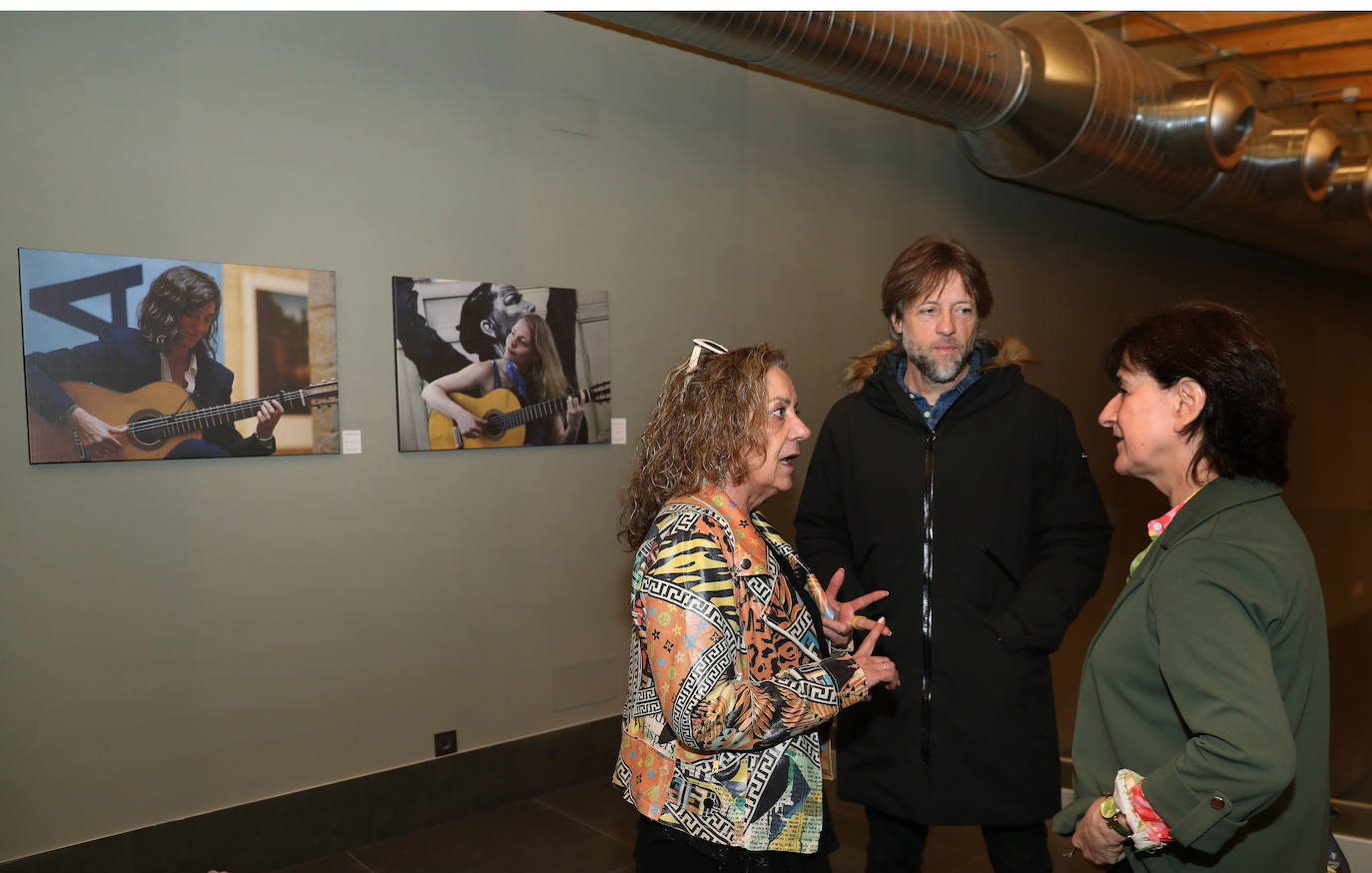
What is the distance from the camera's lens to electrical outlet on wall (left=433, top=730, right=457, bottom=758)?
12.0 feet

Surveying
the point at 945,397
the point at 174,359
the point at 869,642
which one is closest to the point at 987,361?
the point at 945,397

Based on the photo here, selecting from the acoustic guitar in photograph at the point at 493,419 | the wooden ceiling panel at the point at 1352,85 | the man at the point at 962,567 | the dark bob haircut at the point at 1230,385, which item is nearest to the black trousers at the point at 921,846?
the man at the point at 962,567

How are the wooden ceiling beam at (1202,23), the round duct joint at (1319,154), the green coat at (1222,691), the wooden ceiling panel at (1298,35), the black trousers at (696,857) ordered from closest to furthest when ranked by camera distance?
the green coat at (1222,691)
the black trousers at (696,857)
the wooden ceiling beam at (1202,23)
the wooden ceiling panel at (1298,35)
the round duct joint at (1319,154)

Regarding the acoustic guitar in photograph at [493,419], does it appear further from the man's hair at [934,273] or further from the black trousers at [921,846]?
the black trousers at [921,846]

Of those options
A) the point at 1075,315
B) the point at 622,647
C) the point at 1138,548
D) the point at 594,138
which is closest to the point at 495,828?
the point at 622,647

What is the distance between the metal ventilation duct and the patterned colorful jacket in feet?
7.08

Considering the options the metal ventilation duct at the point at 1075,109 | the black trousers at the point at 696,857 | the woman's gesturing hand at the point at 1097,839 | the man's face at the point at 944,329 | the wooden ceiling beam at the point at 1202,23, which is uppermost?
the wooden ceiling beam at the point at 1202,23

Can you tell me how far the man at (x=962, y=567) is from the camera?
2127mm

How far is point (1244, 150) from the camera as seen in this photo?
5.65 meters

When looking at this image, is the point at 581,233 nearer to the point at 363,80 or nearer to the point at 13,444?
the point at 363,80

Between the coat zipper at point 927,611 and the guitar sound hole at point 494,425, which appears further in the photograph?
the guitar sound hole at point 494,425

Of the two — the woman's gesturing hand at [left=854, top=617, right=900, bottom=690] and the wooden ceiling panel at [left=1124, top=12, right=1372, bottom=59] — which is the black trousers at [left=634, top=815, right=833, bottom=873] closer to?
the woman's gesturing hand at [left=854, top=617, right=900, bottom=690]

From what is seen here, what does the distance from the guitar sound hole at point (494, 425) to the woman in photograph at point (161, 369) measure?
0.81m

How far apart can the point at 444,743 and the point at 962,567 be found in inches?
91.8
